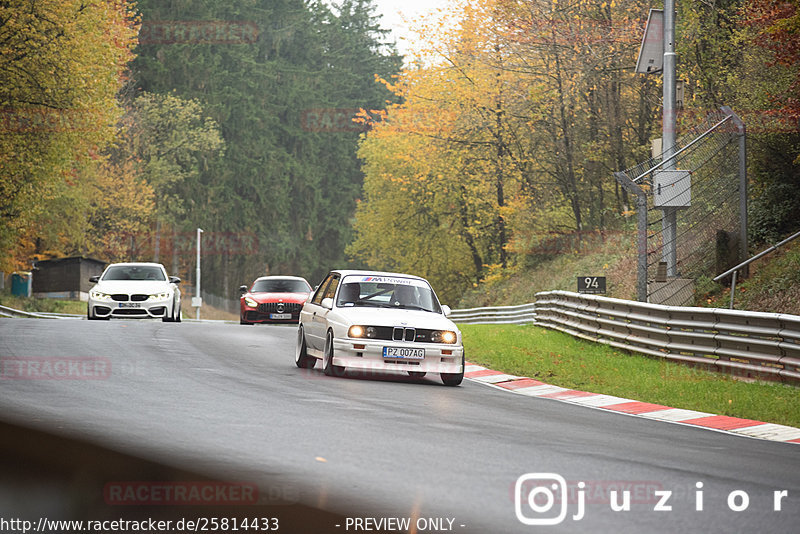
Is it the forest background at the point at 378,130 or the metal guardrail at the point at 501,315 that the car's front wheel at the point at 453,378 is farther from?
the metal guardrail at the point at 501,315

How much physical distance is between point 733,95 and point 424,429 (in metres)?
18.8

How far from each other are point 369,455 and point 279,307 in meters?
21.0

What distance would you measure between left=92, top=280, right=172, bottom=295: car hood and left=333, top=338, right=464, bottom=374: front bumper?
12263 millimetres

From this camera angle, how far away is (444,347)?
578 inches

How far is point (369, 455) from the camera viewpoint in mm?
8062

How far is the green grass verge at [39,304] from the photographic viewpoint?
48.8m

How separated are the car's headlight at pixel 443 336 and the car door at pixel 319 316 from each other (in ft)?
5.35

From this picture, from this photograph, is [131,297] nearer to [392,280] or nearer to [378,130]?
[392,280]

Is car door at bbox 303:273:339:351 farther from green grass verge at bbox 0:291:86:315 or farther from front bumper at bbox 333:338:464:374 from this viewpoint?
green grass verge at bbox 0:291:86:315

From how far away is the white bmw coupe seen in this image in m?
25.5

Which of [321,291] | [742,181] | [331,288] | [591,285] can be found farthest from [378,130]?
[331,288]

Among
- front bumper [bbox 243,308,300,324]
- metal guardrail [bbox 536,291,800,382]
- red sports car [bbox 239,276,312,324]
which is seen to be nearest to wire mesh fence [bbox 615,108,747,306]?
metal guardrail [bbox 536,291,800,382]

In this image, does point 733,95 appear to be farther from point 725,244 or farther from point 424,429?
point 424,429

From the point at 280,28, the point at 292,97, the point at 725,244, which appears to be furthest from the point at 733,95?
the point at 280,28
